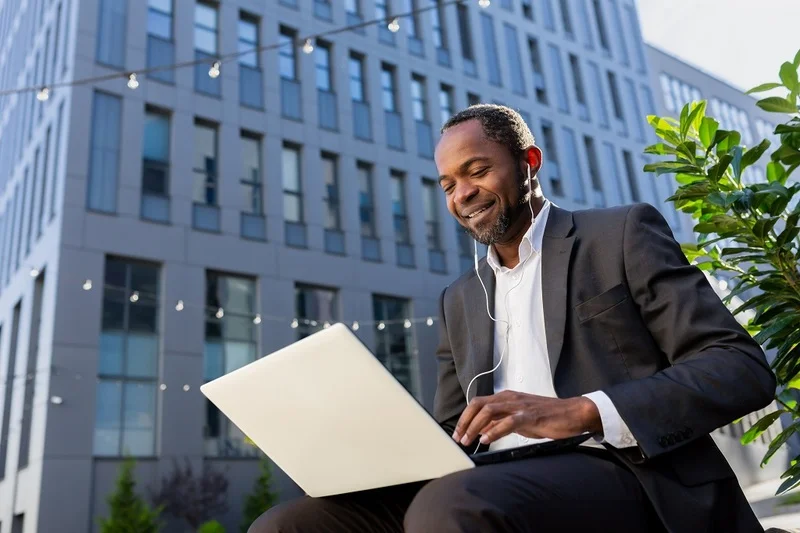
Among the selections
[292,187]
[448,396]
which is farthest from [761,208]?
[292,187]

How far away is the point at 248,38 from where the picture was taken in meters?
15.8

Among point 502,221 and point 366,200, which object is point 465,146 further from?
point 366,200

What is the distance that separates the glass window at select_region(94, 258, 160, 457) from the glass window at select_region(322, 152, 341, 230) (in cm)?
409

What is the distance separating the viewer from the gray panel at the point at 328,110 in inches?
641

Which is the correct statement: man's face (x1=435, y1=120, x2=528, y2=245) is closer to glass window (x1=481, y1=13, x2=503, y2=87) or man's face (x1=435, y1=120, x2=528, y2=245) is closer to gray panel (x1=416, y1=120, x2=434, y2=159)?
gray panel (x1=416, y1=120, x2=434, y2=159)

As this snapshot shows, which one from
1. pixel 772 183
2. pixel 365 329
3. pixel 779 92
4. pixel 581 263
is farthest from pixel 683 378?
pixel 365 329

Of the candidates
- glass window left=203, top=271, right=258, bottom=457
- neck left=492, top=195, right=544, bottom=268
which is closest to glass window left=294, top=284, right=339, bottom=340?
glass window left=203, top=271, right=258, bottom=457

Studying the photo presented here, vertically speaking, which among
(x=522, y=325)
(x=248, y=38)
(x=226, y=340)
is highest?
(x=248, y=38)

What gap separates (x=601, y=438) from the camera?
1.33 m

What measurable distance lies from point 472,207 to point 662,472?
72 centimetres

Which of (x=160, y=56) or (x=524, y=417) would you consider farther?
(x=160, y=56)

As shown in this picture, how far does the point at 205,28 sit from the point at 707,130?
14508mm

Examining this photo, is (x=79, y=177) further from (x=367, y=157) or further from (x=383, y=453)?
(x=383, y=453)

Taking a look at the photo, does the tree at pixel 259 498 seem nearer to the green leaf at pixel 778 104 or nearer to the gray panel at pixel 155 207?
the gray panel at pixel 155 207
